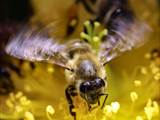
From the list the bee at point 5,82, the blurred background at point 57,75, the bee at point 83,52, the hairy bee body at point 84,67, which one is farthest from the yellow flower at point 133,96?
the bee at point 5,82

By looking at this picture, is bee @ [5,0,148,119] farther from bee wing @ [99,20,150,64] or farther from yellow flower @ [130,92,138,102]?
yellow flower @ [130,92,138,102]

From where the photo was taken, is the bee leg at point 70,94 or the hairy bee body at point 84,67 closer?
the hairy bee body at point 84,67

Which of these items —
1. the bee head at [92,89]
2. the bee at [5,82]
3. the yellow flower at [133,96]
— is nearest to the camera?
the bee head at [92,89]

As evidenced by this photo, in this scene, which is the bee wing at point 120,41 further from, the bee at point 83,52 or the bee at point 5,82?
the bee at point 5,82

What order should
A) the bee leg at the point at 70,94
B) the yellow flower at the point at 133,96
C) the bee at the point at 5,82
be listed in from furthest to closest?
1. the bee at the point at 5,82
2. the yellow flower at the point at 133,96
3. the bee leg at the point at 70,94

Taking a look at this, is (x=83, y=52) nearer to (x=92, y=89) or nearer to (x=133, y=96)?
(x=92, y=89)

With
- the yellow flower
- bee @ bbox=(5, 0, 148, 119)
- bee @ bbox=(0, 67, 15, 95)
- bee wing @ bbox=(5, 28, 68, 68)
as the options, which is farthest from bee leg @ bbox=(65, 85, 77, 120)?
bee @ bbox=(0, 67, 15, 95)

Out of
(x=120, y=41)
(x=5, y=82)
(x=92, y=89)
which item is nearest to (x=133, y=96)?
(x=120, y=41)
